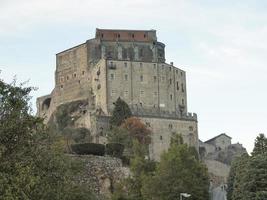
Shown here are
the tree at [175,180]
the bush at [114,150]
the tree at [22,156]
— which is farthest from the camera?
the bush at [114,150]

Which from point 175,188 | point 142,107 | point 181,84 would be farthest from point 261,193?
point 181,84

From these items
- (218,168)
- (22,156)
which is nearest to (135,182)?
(22,156)

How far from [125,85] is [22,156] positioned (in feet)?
351

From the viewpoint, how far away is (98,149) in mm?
72500

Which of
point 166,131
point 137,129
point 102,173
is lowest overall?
point 102,173

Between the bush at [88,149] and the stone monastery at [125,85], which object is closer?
the bush at [88,149]

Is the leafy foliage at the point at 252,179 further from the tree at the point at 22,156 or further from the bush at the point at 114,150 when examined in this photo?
the tree at the point at 22,156

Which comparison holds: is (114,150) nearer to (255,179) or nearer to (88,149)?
(88,149)

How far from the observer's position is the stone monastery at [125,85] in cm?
12988

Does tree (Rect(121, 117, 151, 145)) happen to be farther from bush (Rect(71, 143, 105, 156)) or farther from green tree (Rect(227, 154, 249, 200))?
green tree (Rect(227, 154, 249, 200))

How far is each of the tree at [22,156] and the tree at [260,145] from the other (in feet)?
127

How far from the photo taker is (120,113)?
406ft

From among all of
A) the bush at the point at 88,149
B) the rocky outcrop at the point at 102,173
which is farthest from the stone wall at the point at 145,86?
the rocky outcrop at the point at 102,173

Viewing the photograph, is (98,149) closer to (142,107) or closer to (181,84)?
(142,107)
